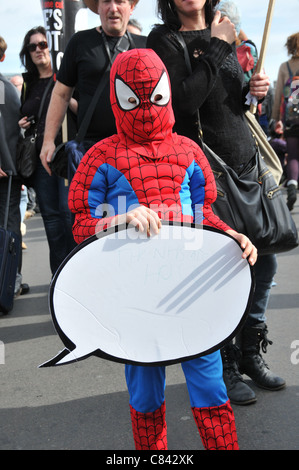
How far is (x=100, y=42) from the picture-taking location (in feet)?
10.8

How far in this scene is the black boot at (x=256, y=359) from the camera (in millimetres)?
3096

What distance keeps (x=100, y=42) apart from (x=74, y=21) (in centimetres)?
146

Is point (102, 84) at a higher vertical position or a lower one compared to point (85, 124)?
higher

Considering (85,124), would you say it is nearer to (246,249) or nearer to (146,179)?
(146,179)

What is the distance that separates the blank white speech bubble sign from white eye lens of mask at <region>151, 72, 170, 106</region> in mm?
445

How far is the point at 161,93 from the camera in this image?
2135 mm

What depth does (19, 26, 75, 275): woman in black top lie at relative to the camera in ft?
16.0

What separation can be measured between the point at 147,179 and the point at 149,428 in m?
0.85

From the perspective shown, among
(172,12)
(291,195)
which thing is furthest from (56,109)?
(291,195)

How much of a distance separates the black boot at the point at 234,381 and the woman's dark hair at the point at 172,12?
146 cm

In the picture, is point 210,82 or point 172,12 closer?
point 210,82

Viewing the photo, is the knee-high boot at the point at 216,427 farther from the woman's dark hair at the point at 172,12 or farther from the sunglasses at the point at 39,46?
the sunglasses at the point at 39,46

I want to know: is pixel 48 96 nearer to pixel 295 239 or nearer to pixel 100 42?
pixel 100 42
